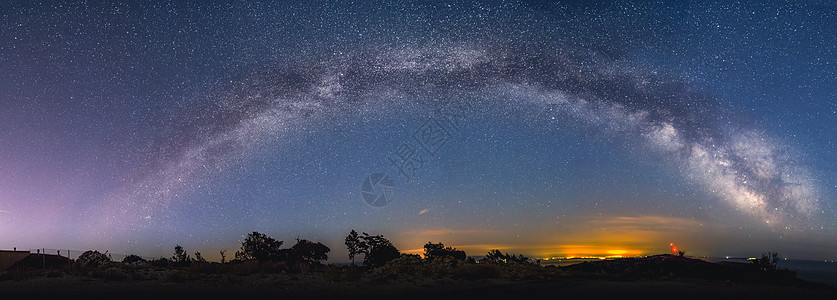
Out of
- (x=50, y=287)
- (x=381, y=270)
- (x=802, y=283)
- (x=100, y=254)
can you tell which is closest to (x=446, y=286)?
(x=381, y=270)

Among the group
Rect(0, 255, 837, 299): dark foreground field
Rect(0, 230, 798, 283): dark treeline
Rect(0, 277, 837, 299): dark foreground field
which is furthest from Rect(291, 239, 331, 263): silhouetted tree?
Rect(0, 277, 837, 299): dark foreground field

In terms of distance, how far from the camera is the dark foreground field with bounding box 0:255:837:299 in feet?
56.0

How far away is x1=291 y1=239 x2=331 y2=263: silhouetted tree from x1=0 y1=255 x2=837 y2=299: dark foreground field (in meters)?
25.0

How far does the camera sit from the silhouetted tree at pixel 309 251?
4984cm

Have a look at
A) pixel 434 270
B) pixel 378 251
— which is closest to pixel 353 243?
pixel 378 251

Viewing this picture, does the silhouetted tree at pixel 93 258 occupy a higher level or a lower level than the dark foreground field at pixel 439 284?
higher

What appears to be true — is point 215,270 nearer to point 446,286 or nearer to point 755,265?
point 446,286

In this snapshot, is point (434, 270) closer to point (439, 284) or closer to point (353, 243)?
point (439, 284)

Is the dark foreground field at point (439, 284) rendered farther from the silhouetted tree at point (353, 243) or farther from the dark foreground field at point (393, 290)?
the silhouetted tree at point (353, 243)

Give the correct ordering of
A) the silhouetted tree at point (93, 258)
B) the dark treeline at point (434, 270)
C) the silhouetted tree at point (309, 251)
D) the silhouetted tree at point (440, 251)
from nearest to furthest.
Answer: the dark treeline at point (434, 270), the silhouetted tree at point (93, 258), the silhouetted tree at point (440, 251), the silhouetted tree at point (309, 251)

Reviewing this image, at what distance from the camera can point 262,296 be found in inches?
661

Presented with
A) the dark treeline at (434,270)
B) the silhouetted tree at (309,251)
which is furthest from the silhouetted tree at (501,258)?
the silhouetted tree at (309,251)

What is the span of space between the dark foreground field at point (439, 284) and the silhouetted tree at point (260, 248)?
2357 cm

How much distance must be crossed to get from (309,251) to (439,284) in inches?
1272
